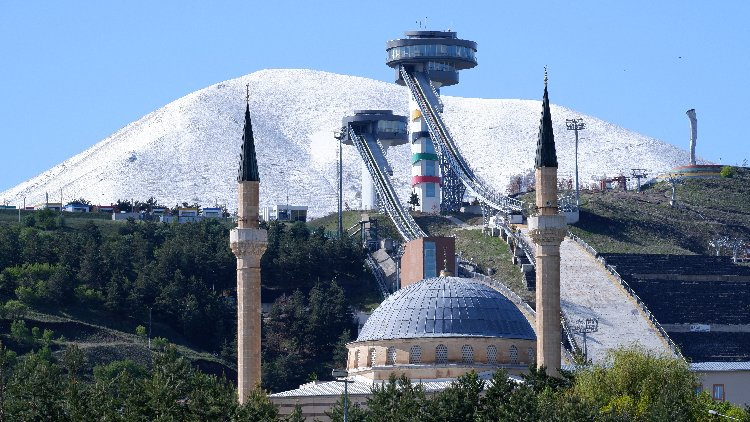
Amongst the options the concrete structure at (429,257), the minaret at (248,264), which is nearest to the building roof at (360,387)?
the minaret at (248,264)

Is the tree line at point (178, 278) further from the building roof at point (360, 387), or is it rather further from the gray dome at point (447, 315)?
the building roof at point (360, 387)

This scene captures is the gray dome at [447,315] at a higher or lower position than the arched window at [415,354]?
higher

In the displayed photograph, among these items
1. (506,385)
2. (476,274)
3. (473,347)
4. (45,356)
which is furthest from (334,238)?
(506,385)

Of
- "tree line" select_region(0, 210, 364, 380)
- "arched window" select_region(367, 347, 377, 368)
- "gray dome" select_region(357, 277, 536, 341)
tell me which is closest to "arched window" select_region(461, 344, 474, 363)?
"gray dome" select_region(357, 277, 536, 341)

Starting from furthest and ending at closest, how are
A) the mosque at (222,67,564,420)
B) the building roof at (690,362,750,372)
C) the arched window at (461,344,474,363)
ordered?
the building roof at (690,362,750,372) → the arched window at (461,344,474,363) → the mosque at (222,67,564,420)

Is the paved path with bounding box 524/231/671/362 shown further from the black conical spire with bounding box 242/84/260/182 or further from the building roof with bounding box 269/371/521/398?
the black conical spire with bounding box 242/84/260/182

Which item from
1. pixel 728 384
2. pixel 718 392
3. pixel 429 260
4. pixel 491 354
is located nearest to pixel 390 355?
pixel 491 354

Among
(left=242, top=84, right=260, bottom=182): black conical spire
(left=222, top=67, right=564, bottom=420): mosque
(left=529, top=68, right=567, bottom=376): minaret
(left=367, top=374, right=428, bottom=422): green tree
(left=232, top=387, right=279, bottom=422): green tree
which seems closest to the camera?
(left=232, top=387, right=279, bottom=422): green tree
